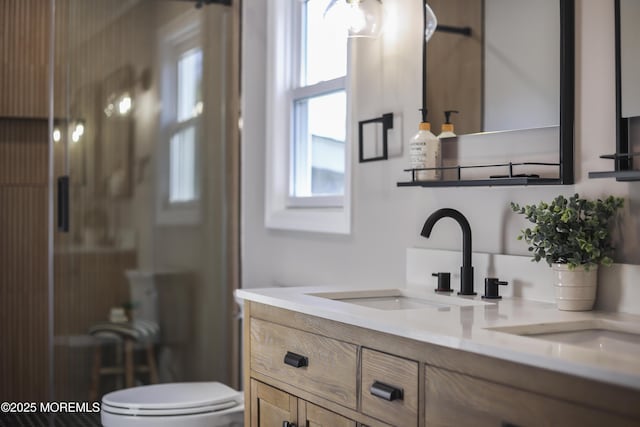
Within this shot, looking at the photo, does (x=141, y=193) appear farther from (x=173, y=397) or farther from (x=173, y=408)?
(x=173, y=408)

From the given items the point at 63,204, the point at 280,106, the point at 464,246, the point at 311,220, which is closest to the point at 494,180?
the point at 464,246

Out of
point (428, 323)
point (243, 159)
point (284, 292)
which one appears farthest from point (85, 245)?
point (428, 323)

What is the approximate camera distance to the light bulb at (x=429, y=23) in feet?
7.58

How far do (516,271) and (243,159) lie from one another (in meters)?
1.75

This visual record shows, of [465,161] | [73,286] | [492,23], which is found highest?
[492,23]

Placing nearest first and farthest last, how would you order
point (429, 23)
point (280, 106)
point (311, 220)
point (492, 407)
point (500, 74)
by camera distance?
point (492, 407) → point (500, 74) → point (429, 23) → point (311, 220) → point (280, 106)

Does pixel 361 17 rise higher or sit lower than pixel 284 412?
higher

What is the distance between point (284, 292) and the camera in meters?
2.17

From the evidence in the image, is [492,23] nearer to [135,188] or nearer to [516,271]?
[516,271]

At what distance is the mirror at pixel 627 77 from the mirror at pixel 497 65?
15 cm

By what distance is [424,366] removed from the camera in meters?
1.53

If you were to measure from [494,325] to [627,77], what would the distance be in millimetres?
622

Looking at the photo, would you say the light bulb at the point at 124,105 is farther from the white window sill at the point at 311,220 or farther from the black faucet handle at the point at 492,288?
the black faucet handle at the point at 492,288

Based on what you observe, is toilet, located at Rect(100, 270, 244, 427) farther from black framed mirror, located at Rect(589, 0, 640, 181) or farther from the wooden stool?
black framed mirror, located at Rect(589, 0, 640, 181)
